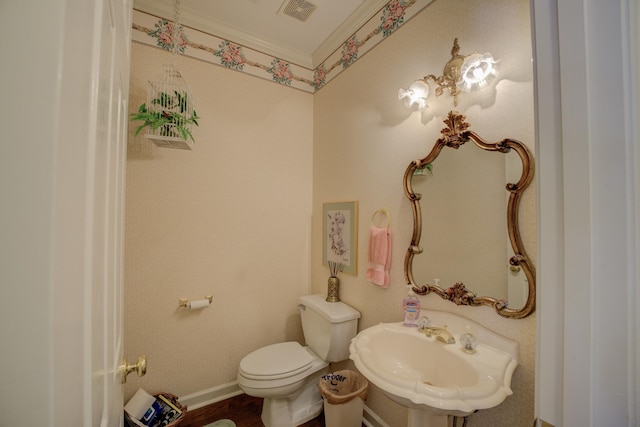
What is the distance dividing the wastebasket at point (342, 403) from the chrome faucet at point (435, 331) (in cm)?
59

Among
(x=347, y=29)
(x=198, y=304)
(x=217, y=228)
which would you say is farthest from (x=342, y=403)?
(x=347, y=29)

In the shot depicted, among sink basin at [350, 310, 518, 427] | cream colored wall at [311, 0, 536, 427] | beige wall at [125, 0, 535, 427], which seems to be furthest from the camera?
beige wall at [125, 0, 535, 427]

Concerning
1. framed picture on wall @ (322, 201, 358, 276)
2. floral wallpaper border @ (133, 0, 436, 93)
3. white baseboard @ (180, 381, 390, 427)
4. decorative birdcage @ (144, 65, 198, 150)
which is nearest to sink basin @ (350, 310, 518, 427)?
framed picture on wall @ (322, 201, 358, 276)

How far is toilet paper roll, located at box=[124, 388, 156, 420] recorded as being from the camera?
1.35 m

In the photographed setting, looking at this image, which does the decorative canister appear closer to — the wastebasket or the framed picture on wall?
the framed picture on wall

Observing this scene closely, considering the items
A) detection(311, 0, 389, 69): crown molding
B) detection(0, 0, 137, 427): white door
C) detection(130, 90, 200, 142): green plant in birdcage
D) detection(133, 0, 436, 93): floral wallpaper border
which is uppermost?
detection(311, 0, 389, 69): crown molding

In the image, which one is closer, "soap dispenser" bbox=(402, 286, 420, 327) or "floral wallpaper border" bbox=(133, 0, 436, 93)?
"soap dispenser" bbox=(402, 286, 420, 327)

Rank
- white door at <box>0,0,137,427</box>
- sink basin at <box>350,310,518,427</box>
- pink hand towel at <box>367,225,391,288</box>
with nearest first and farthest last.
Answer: white door at <box>0,0,137,427</box> < sink basin at <box>350,310,518,427</box> < pink hand towel at <box>367,225,391,288</box>

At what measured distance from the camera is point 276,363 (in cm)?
149

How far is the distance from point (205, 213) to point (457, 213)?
162 cm

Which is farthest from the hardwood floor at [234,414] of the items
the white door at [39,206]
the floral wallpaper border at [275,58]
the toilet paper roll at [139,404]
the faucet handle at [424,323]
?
the floral wallpaper border at [275,58]

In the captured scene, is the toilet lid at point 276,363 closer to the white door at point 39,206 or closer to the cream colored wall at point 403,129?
the cream colored wall at point 403,129

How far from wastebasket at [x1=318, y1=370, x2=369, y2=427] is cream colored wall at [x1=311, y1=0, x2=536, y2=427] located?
143 mm

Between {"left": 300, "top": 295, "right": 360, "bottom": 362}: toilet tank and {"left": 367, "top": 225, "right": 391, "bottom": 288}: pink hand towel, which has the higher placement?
{"left": 367, "top": 225, "right": 391, "bottom": 288}: pink hand towel
